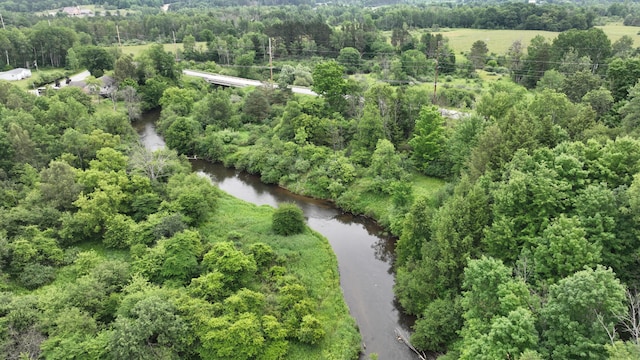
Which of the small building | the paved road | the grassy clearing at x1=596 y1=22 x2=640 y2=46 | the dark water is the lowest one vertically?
the dark water

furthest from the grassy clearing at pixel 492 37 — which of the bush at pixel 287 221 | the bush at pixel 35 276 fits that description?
the bush at pixel 35 276

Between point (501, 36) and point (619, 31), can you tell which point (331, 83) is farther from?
point (619, 31)

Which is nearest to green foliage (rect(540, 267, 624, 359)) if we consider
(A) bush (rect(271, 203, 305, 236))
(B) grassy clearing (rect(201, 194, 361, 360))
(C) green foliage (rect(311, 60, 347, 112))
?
(B) grassy clearing (rect(201, 194, 361, 360))

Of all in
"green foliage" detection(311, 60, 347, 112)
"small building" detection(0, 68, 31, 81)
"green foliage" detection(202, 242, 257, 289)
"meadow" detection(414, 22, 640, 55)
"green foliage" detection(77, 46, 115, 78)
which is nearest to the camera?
"green foliage" detection(202, 242, 257, 289)

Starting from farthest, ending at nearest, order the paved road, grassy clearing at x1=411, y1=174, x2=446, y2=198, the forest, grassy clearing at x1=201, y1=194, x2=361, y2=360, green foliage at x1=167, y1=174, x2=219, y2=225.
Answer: the paved road → grassy clearing at x1=411, y1=174, x2=446, y2=198 → green foliage at x1=167, y1=174, x2=219, y2=225 → grassy clearing at x1=201, y1=194, x2=361, y2=360 → the forest

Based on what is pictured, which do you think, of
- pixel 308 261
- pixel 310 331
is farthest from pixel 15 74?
pixel 310 331

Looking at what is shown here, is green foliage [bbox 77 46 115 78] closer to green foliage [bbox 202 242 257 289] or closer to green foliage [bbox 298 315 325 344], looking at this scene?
green foliage [bbox 202 242 257 289]
